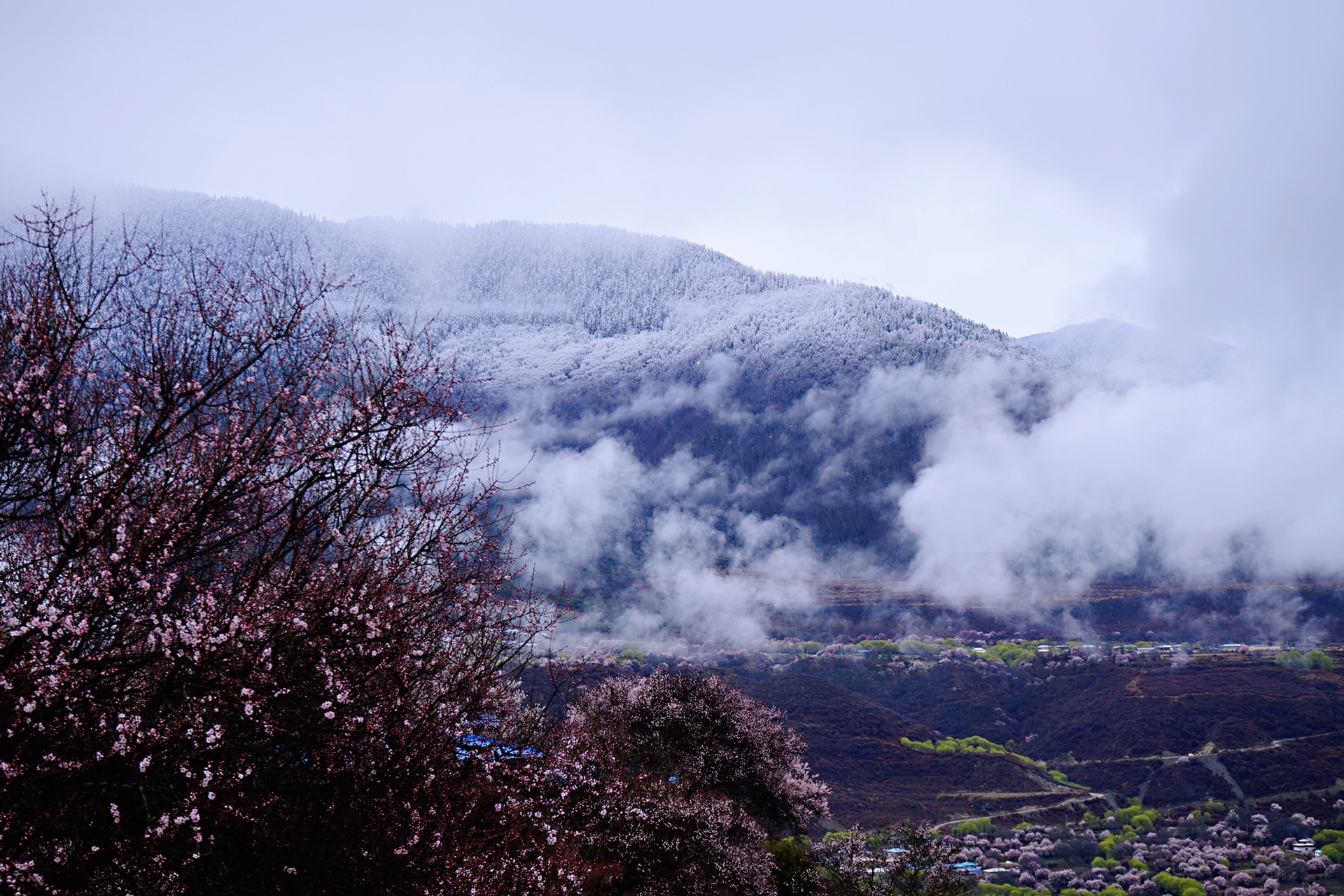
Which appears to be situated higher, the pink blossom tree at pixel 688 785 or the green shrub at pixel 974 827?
the pink blossom tree at pixel 688 785

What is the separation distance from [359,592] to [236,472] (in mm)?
1562

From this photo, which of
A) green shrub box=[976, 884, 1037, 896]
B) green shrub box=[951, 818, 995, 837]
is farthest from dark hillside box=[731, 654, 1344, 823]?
green shrub box=[976, 884, 1037, 896]

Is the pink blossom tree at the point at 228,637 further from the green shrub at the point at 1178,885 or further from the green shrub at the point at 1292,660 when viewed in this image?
the green shrub at the point at 1292,660

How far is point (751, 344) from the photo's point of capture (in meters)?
184

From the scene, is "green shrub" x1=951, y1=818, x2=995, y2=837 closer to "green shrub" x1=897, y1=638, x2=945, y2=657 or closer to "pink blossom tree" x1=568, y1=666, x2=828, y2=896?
"pink blossom tree" x1=568, y1=666, x2=828, y2=896

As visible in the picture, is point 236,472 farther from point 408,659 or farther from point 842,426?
point 842,426

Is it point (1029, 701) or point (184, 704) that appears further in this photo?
point (1029, 701)

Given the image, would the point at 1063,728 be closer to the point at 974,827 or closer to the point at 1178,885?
the point at 974,827

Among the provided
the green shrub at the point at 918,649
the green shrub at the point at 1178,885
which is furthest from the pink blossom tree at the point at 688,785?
the green shrub at the point at 918,649

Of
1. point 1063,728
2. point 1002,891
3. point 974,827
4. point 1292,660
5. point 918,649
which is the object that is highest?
point 1292,660

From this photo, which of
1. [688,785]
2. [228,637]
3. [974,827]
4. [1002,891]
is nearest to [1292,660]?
[974,827]

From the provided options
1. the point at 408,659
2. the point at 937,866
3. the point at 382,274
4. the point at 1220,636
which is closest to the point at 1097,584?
the point at 1220,636

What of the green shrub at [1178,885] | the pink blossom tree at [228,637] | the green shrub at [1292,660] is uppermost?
the pink blossom tree at [228,637]

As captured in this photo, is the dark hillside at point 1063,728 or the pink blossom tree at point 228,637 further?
the dark hillside at point 1063,728
